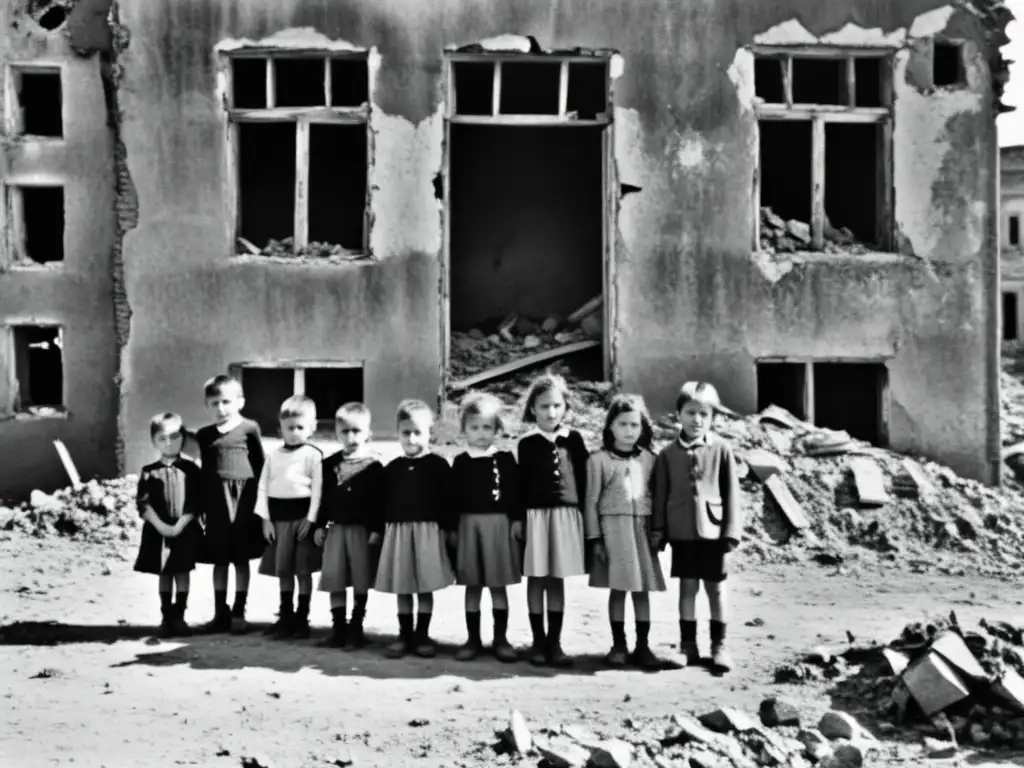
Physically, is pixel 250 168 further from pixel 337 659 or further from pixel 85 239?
pixel 337 659

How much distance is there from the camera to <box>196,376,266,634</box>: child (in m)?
7.95

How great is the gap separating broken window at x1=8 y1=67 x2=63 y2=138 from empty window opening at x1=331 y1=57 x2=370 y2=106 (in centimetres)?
325

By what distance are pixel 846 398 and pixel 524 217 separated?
17.3 feet

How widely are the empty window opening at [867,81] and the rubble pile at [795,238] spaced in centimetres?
158

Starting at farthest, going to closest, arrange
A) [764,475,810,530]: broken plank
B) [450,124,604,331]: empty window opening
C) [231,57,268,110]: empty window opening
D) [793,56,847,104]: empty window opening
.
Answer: [450,124,604,331]: empty window opening
[793,56,847,104]: empty window opening
[231,57,268,110]: empty window opening
[764,475,810,530]: broken plank

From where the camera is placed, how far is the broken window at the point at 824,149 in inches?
532

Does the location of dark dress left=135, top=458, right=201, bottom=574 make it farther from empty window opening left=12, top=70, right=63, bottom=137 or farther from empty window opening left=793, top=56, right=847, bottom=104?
empty window opening left=793, top=56, right=847, bottom=104

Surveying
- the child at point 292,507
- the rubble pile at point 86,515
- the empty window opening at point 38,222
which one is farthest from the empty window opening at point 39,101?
the child at point 292,507

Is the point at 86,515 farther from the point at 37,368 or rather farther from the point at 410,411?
the point at 410,411

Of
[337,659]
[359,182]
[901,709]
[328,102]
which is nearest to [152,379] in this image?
[328,102]

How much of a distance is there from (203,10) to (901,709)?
10.1 meters

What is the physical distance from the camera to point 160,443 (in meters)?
8.00

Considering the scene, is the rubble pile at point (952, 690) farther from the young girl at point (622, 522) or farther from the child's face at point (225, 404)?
the child's face at point (225, 404)

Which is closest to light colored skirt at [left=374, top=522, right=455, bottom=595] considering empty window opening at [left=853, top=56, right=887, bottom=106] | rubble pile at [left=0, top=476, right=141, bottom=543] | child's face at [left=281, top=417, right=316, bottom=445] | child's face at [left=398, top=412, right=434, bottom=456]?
child's face at [left=398, top=412, right=434, bottom=456]
